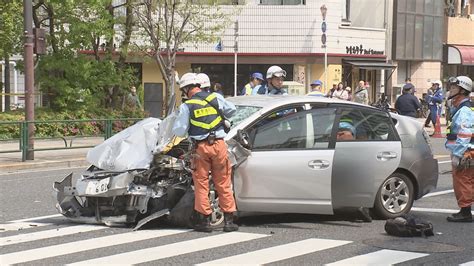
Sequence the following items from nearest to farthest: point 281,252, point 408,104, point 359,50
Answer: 1. point 281,252
2. point 408,104
3. point 359,50

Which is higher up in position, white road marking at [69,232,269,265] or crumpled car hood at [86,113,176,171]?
crumpled car hood at [86,113,176,171]

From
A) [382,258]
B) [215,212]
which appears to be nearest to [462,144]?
[382,258]

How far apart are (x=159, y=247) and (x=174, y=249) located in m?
0.18

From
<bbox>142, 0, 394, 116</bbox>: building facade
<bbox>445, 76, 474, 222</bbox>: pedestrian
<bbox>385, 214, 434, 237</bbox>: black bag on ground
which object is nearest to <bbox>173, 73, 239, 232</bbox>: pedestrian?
<bbox>385, 214, 434, 237</bbox>: black bag on ground

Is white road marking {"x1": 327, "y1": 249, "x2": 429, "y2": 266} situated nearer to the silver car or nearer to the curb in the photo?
the silver car

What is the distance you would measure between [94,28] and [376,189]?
14.5m

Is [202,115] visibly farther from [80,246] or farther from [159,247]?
[80,246]

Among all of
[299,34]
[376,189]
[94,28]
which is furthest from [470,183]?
[299,34]

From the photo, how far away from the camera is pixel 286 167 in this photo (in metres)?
7.98

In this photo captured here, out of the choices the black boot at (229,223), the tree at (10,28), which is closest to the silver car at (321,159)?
the black boot at (229,223)

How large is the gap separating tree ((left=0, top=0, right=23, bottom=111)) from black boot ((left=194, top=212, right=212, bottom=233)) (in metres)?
17.4

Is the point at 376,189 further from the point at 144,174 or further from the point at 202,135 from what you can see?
the point at 144,174

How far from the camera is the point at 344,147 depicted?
8.27 meters

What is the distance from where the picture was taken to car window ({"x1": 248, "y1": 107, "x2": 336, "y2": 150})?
8.11 metres
